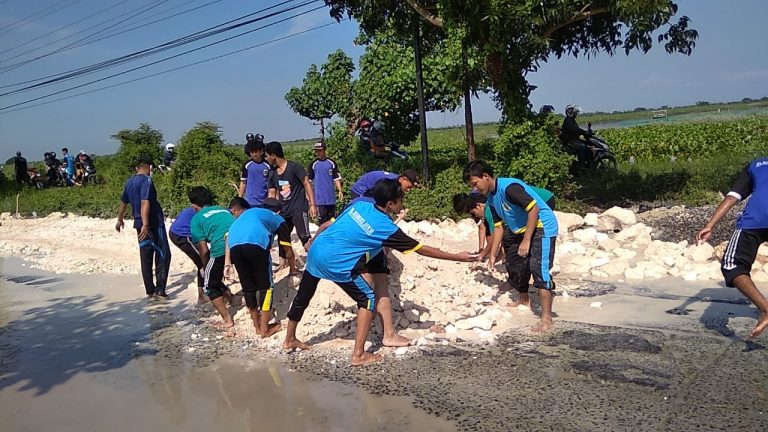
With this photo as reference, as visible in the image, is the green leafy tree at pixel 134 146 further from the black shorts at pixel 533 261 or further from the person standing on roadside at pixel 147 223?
the black shorts at pixel 533 261

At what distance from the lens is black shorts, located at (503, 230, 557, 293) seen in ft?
19.1

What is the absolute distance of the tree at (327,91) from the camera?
19.5 metres

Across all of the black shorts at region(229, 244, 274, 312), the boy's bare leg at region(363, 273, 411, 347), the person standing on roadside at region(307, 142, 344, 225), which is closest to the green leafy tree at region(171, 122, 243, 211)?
the person standing on roadside at region(307, 142, 344, 225)

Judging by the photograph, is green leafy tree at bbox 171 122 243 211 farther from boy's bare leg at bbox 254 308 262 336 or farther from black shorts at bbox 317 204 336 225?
boy's bare leg at bbox 254 308 262 336

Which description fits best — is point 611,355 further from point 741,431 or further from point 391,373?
point 391,373

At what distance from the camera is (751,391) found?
4238 mm

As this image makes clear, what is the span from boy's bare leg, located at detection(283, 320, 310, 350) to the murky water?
30 cm

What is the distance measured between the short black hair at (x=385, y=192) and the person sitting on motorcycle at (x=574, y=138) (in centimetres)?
944

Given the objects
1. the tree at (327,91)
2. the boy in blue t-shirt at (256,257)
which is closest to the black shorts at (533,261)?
the boy in blue t-shirt at (256,257)

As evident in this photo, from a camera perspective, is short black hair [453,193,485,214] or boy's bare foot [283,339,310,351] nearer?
boy's bare foot [283,339,310,351]

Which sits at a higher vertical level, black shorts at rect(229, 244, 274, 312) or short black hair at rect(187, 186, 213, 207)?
short black hair at rect(187, 186, 213, 207)

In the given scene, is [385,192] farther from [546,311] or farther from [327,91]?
[327,91]

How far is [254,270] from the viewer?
604 centimetres

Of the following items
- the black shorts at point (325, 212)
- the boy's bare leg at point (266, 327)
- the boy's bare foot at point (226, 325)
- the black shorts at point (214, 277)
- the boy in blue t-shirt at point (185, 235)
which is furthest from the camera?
the black shorts at point (325, 212)
